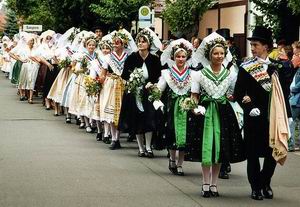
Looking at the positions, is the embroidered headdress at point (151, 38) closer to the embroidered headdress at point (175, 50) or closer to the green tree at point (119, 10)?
the embroidered headdress at point (175, 50)

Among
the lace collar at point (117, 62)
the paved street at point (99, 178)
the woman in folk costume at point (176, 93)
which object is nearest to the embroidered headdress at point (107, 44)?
the lace collar at point (117, 62)

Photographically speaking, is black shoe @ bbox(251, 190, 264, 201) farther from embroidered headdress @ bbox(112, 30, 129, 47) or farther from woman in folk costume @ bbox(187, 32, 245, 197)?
embroidered headdress @ bbox(112, 30, 129, 47)

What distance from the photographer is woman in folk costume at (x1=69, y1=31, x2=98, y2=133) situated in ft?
54.3

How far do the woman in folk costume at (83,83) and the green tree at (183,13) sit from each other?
9.89 m

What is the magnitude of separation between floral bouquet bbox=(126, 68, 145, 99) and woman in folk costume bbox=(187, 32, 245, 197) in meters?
3.09

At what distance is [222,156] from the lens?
9.07 meters

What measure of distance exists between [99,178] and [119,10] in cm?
1567

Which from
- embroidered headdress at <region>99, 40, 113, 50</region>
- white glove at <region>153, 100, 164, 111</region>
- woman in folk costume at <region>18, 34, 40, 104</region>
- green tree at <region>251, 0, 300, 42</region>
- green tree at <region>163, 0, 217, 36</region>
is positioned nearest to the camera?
white glove at <region>153, 100, 164, 111</region>

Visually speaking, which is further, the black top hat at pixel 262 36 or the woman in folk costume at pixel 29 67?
the woman in folk costume at pixel 29 67

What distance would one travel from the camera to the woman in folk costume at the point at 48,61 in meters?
21.0

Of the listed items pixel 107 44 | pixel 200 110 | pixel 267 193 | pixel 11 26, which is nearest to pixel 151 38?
pixel 107 44

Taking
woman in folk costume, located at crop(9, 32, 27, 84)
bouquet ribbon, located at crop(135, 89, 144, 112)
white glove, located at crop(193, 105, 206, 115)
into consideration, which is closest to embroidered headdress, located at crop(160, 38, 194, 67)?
bouquet ribbon, located at crop(135, 89, 144, 112)

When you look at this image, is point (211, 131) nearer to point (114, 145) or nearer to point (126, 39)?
point (114, 145)

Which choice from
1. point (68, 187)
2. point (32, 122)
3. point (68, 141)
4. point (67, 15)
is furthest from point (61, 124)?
point (67, 15)
